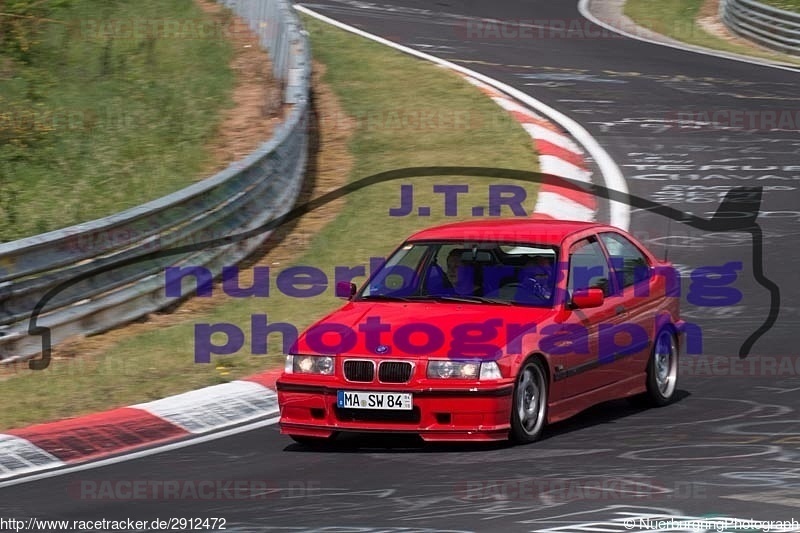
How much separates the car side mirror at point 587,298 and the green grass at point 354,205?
2860 millimetres

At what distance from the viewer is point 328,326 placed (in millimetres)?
8609

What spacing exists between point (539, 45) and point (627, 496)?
18978 mm

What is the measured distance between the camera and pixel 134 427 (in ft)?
30.1

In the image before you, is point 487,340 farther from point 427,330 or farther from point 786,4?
point 786,4

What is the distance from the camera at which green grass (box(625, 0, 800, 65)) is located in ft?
84.7

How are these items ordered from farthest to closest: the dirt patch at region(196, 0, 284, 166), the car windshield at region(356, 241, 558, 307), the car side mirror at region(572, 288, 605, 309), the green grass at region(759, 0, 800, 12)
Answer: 1. the green grass at region(759, 0, 800, 12)
2. the dirt patch at region(196, 0, 284, 166)
3. the car windshield at region(356, 241, 558, 307)
4. the car side mirror at region(572, 288, 605, 309)

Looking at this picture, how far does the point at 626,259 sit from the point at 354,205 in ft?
18.8

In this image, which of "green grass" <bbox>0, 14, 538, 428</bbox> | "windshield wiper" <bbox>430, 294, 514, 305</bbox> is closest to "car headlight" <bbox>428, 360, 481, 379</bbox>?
"windshield wiper" <bbox>430, 294, 514, 305</bbox>

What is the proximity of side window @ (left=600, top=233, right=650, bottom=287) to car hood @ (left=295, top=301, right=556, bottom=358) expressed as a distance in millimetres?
1118

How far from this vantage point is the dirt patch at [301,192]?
36.9 ft

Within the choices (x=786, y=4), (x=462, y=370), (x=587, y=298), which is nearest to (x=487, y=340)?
(x=462, y=370)

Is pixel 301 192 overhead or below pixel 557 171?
below

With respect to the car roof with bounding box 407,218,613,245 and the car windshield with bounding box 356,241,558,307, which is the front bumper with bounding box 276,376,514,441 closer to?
the car windshield with bounding box 356,241,558,307

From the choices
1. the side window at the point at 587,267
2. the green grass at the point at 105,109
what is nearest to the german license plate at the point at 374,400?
the side window at the point at 587,267
